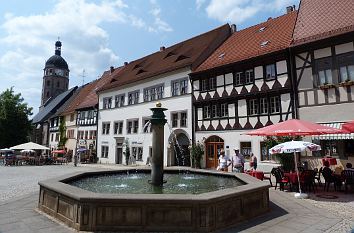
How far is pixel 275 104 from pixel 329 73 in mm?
4012

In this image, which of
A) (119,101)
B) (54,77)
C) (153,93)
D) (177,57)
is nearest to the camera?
(177,57)

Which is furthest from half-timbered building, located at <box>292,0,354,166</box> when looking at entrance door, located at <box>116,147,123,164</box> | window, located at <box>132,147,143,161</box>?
entrance door, located at <box>116,147,123,164</box>

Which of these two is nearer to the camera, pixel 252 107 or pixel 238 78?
pixel 252 107

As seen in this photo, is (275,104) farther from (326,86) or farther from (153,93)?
(153,93)

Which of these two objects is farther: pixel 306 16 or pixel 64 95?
pixel 64 95

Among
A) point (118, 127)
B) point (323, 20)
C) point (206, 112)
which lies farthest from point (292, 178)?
point (118, 127)

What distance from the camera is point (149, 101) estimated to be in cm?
3136

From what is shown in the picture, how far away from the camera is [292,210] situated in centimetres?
841

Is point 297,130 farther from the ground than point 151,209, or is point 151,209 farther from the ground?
point 297,130

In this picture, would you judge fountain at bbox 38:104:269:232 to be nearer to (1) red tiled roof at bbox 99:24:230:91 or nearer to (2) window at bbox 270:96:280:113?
(2) window at bbox 270:96:280:113

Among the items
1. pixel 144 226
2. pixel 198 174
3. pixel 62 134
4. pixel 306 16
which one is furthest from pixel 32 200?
pixel 62 134

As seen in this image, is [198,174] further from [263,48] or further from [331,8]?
[331,8]

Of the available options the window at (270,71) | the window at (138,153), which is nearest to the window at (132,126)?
the window at (138,153)

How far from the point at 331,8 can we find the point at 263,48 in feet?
17.1
